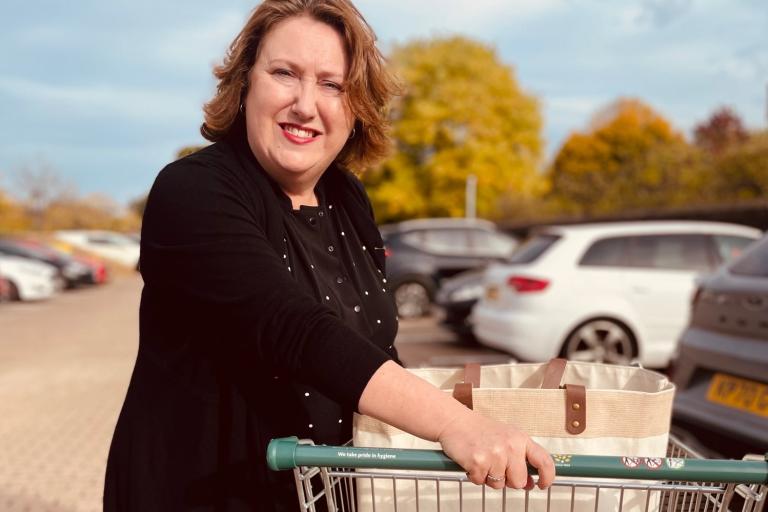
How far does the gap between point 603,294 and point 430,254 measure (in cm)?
678

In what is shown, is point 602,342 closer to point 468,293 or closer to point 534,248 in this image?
point 534,248

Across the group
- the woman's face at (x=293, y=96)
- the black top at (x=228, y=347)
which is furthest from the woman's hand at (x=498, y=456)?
the woman's face at (x=293, y=96)

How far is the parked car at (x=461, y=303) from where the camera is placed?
10.4 metres

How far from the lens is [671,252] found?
8461 mm

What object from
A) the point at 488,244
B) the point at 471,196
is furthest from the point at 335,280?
the point at 471,196

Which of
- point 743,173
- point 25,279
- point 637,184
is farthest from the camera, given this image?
point 637,184

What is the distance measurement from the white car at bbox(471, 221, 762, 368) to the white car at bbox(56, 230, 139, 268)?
31496 mm

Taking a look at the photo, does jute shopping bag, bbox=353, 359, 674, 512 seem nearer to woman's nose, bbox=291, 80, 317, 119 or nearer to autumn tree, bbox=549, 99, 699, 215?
woman's nose, bbox=291, 80, 317, 119

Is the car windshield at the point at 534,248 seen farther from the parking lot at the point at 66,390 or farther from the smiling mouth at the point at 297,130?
the smiling mouth at the point at 297,130

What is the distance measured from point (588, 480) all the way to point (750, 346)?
2.58 m

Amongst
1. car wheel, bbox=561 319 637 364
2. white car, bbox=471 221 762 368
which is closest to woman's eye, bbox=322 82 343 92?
white car, bbox=471 221 762 368

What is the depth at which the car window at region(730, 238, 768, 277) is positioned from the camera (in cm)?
391

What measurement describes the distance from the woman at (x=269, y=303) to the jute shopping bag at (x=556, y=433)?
0.18 m

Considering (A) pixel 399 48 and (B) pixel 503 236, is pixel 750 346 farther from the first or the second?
(A) pixel 399 48
